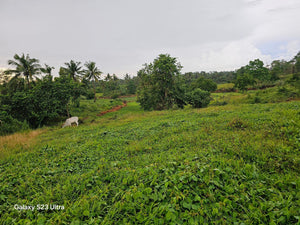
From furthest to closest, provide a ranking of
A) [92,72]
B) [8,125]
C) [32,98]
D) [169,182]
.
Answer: [92,72] < [32,98] < [8,125] < [169,182]

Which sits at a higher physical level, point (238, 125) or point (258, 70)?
point (258, 70)

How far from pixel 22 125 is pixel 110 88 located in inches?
2073

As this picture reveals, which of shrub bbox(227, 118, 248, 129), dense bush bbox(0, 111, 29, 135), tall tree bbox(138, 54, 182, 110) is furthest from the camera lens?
tall tree bbox(138, 54, 182, 110)

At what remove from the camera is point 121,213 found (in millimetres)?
2441

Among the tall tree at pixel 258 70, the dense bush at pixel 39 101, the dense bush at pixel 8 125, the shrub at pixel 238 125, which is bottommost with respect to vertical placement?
the dense bush at pixel 8 125

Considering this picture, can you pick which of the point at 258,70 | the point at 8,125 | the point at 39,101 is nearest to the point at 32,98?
the point at 39,101

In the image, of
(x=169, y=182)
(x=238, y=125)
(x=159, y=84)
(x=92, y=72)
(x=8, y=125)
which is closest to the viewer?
(x=169, y=182)

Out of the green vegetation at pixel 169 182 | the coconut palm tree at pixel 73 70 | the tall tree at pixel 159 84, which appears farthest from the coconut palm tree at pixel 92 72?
the green vegetation at pixel 169 182

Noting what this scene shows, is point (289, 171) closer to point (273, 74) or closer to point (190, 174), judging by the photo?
point (190, 174)

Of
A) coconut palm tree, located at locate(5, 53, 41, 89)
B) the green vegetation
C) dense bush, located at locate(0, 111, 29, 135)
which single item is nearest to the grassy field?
the green vegetation

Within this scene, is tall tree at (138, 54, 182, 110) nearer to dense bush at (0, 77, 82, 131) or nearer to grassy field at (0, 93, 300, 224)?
dense bush at (0, 77, 82, 131)

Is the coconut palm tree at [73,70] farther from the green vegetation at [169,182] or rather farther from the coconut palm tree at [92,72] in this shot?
the green vegetation at [169,182]

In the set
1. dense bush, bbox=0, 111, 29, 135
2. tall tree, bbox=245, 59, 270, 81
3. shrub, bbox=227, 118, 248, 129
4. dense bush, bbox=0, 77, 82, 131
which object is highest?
tall tree, bbox=245, 59, 270, 81

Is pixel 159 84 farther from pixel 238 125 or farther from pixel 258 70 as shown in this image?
pixel 258 70
